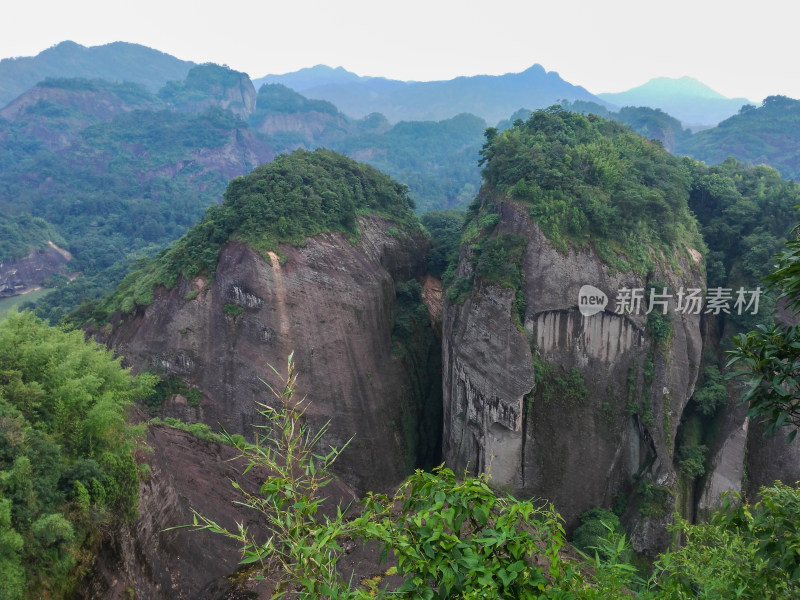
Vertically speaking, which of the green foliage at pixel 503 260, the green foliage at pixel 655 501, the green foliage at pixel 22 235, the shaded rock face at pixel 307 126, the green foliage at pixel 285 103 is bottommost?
the green foliage at pixel 655 501

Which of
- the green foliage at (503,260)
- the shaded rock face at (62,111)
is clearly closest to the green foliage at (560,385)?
the green foliage at (503,260)

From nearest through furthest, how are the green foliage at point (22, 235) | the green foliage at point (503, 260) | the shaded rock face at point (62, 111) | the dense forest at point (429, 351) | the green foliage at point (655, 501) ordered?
the dense forest at point (429, 351), the green foliage at point (655, 501), the green foliage at point (503, 260), the green foliage at point (22, 235), the shaded rock face at point (62, 111)

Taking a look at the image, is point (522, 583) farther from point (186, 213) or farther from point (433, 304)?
point (186, 213)

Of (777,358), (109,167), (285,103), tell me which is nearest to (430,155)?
(285,103)

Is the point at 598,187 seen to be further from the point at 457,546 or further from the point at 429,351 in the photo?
the point at 457,546

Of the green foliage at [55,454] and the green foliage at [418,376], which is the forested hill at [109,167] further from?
the green foliage at [55,454]

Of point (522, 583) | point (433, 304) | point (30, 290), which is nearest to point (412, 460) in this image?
point (433, 304)
